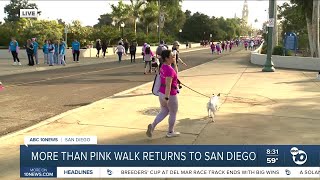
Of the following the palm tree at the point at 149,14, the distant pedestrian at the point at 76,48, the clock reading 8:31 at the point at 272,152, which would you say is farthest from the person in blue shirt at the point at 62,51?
the palm tree at the point at 149,14

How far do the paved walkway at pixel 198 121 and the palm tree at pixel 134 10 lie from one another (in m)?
49.7

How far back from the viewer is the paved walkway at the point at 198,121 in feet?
21.5

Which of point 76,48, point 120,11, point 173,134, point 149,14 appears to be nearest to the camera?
point 173,134

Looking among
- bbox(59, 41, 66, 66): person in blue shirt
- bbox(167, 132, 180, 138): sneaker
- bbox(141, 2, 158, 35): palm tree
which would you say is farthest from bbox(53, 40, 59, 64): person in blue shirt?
bbox(141, 2, 158, 35): palm tree

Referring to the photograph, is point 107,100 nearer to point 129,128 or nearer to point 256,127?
point 129,128

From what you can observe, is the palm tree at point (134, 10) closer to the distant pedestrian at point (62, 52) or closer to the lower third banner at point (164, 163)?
the distant pedestrian at point (62, 52)

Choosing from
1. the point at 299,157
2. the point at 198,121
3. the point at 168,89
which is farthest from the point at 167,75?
the point at 299,157

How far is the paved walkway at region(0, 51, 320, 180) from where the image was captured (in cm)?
655

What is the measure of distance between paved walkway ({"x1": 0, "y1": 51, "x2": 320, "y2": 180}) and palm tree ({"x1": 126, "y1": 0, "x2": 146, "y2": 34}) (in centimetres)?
4972

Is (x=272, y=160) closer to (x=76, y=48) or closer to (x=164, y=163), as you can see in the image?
(x=164, y=163)

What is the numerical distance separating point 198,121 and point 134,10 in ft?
183

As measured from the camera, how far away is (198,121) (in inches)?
317

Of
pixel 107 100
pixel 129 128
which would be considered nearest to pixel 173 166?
pixel 129 128

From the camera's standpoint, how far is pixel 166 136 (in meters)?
6.77
